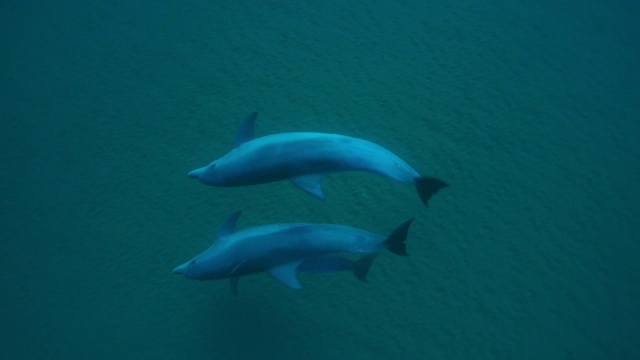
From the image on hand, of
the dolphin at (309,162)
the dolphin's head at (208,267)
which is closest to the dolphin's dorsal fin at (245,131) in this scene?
the dolphin at (309,162)

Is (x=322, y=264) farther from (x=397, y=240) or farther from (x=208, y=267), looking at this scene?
(x=208, y=267)

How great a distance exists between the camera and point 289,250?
1.86 meters

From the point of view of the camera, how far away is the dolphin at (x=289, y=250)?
1.84m

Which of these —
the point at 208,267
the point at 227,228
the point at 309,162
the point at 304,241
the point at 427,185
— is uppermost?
the point at 427,185

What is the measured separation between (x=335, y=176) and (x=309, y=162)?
0.89 meters

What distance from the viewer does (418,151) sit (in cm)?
272

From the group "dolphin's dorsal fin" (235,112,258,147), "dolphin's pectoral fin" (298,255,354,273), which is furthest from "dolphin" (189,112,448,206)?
"dolphin's pectoral fin" (298,255,354,273)

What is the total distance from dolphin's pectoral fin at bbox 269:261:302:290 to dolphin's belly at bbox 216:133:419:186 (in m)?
0.37

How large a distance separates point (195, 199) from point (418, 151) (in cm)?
133

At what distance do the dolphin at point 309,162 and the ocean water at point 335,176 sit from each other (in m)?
0.70

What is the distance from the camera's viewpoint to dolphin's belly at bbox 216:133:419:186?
1717 mm

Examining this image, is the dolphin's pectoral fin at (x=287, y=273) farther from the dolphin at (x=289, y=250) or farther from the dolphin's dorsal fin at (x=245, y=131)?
the dolphin's dorsal fin at (x=245, y=131)

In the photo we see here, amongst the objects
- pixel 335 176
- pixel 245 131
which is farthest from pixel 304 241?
pixel 335 176

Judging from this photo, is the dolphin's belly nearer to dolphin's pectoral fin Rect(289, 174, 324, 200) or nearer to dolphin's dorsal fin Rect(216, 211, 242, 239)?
dolphin's pectoral fin Rect(289, 174, 324, 200)
